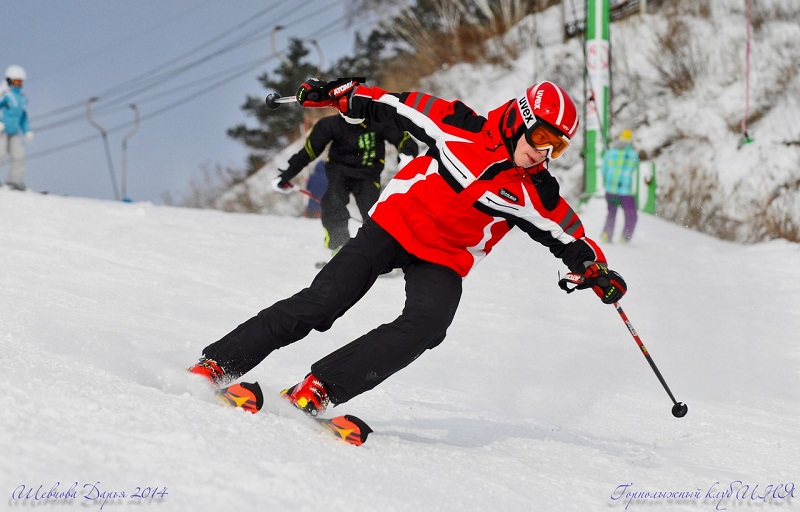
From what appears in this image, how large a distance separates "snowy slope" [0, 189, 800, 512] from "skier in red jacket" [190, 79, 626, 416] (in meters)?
0.24

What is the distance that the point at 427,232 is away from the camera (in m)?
3.60

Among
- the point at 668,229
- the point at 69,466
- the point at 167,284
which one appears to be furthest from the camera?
the point at 668,229

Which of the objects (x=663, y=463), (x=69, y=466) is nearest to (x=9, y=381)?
(x=69, y=466)

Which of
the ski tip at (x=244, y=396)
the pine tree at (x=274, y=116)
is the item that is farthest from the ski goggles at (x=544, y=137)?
the pine tree at (x=274, y=116)

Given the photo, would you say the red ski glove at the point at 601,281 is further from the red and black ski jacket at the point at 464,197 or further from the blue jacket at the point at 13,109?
the blue jacket at the point at 13,109

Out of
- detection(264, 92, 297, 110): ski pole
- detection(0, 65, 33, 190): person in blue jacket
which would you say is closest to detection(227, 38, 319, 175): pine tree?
detection(0, 65, 33, 190): person in blue jacket

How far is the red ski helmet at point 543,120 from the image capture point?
345 centimetres

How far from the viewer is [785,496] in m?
3.44

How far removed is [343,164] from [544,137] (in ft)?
15.5

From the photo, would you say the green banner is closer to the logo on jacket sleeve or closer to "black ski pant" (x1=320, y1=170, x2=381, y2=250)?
"black ski pant" (x1=320, y1=170, x2=381, y2=250)

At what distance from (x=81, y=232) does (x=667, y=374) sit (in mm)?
5408

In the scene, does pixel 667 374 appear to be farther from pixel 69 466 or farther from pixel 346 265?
pixel 69 466

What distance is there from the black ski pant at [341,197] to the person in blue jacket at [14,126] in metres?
6.22

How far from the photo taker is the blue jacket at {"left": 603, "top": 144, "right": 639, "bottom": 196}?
40.9 feet
